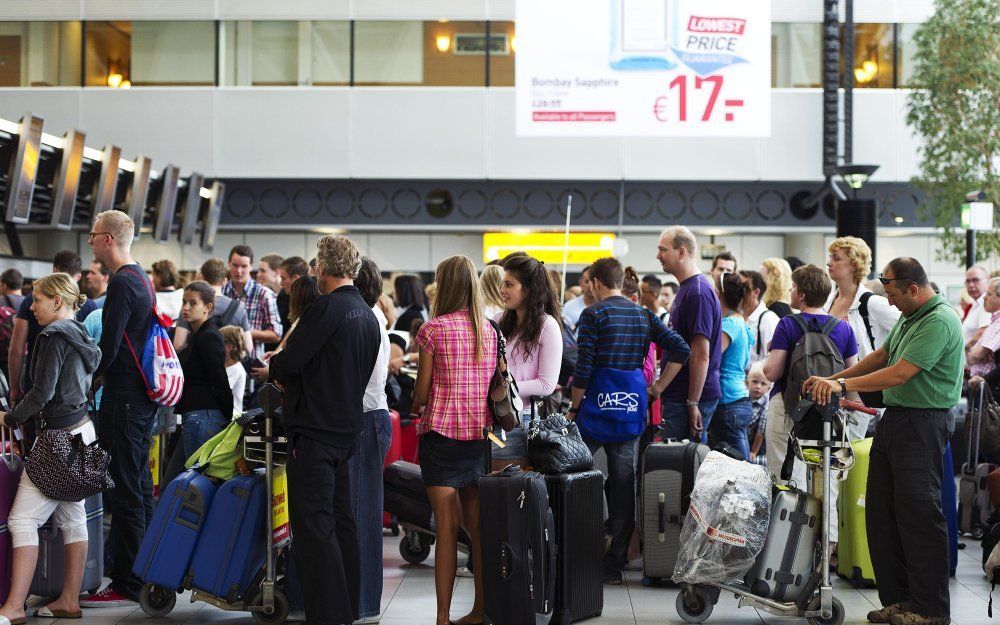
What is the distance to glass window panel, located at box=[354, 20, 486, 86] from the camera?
732 inches

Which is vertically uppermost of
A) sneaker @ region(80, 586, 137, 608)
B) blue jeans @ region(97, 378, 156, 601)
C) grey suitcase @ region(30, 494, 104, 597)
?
blue jeans @ region(97, 378, 156, 601)

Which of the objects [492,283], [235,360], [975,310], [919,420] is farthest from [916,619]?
[975,310]

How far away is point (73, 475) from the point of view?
5293 mm

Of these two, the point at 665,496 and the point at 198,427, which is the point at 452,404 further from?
the point at 198,427

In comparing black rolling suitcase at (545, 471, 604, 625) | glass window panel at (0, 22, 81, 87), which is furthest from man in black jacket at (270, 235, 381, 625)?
glass window panel at (0, 22, 81, 87)

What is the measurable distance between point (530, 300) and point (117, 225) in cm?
207

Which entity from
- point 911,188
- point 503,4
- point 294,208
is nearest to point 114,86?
point 294,208

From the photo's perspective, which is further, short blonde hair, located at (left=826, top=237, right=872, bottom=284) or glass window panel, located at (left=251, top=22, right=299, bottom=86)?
glass window panel, located at (left=251, top=22, right=299, bottom=86)

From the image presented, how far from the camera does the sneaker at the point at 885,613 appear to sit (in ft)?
17.8

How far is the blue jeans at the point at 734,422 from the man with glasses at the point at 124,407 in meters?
3.39

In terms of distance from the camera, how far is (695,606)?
548 cm

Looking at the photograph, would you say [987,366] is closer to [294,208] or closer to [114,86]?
[294,208]

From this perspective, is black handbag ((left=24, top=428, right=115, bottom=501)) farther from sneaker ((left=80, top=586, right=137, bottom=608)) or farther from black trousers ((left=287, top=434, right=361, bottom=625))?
black trousers ((left=287, top=434, right=361, bottom=625))

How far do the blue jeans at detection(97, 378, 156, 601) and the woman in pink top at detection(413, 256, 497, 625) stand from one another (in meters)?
1.46
